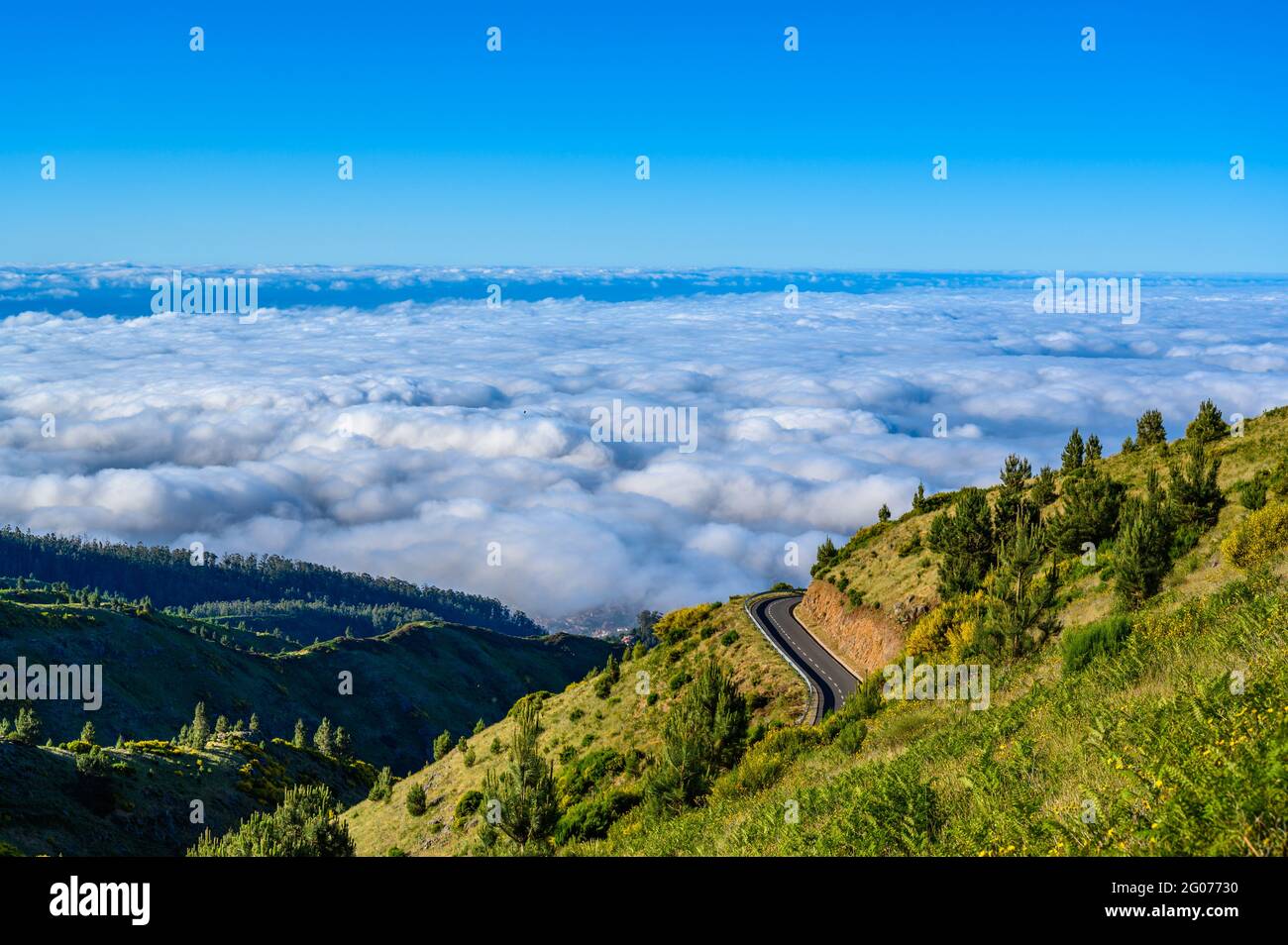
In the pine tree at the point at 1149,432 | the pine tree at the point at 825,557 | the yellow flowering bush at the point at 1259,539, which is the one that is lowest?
the pine tree at the point at 825,557

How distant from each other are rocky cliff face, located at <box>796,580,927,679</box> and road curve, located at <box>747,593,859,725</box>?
85 centimetres

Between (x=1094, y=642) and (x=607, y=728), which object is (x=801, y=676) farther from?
(x=1094, y=642)

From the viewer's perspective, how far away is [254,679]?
5709 inches

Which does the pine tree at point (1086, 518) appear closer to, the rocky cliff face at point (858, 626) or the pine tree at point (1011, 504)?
the pine tree at point (1011, 504)

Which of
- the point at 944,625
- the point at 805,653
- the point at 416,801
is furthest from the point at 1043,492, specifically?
the point at 416,801

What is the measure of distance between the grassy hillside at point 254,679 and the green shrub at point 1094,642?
114518 mm

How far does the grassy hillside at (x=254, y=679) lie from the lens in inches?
4577

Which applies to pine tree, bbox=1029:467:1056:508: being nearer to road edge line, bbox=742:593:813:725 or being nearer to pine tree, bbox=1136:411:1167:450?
pine tree, bbox=1136:411:1167:450

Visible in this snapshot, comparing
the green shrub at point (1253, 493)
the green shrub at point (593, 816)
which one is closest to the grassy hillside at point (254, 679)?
the green shrub at point (593, 816)
